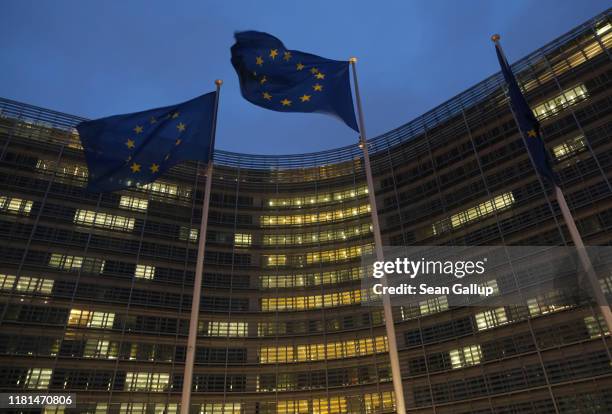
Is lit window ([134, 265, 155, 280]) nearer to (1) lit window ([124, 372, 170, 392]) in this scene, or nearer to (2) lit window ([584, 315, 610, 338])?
(1) lit window ([124, 372, 170, 392])

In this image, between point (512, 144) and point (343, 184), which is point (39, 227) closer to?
point (343, 184)

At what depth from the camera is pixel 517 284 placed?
3728 centimetres

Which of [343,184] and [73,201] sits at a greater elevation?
[343,184]

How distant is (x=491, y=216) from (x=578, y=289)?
9.81 m

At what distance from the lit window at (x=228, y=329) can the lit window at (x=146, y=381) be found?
20.0 ft

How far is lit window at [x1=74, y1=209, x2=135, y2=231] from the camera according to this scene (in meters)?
46.5

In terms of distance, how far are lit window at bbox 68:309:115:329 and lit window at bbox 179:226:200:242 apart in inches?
441

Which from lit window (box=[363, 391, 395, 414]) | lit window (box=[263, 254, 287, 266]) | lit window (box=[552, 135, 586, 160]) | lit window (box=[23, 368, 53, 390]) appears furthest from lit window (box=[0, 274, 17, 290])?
lit window (box=[552, 135, 586, 160])

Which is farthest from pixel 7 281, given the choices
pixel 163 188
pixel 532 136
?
pixel 532 136

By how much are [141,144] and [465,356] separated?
33266 millimetres

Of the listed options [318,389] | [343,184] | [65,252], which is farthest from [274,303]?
[65,252]

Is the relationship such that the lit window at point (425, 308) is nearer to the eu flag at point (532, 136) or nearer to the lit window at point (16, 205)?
the eu flag at point (532, 136)

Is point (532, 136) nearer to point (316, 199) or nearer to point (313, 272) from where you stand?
point (313, 272)

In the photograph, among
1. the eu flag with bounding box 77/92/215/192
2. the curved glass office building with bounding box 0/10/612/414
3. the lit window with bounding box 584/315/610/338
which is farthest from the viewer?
the curved glass office building with bounding box 0/10/612/414
